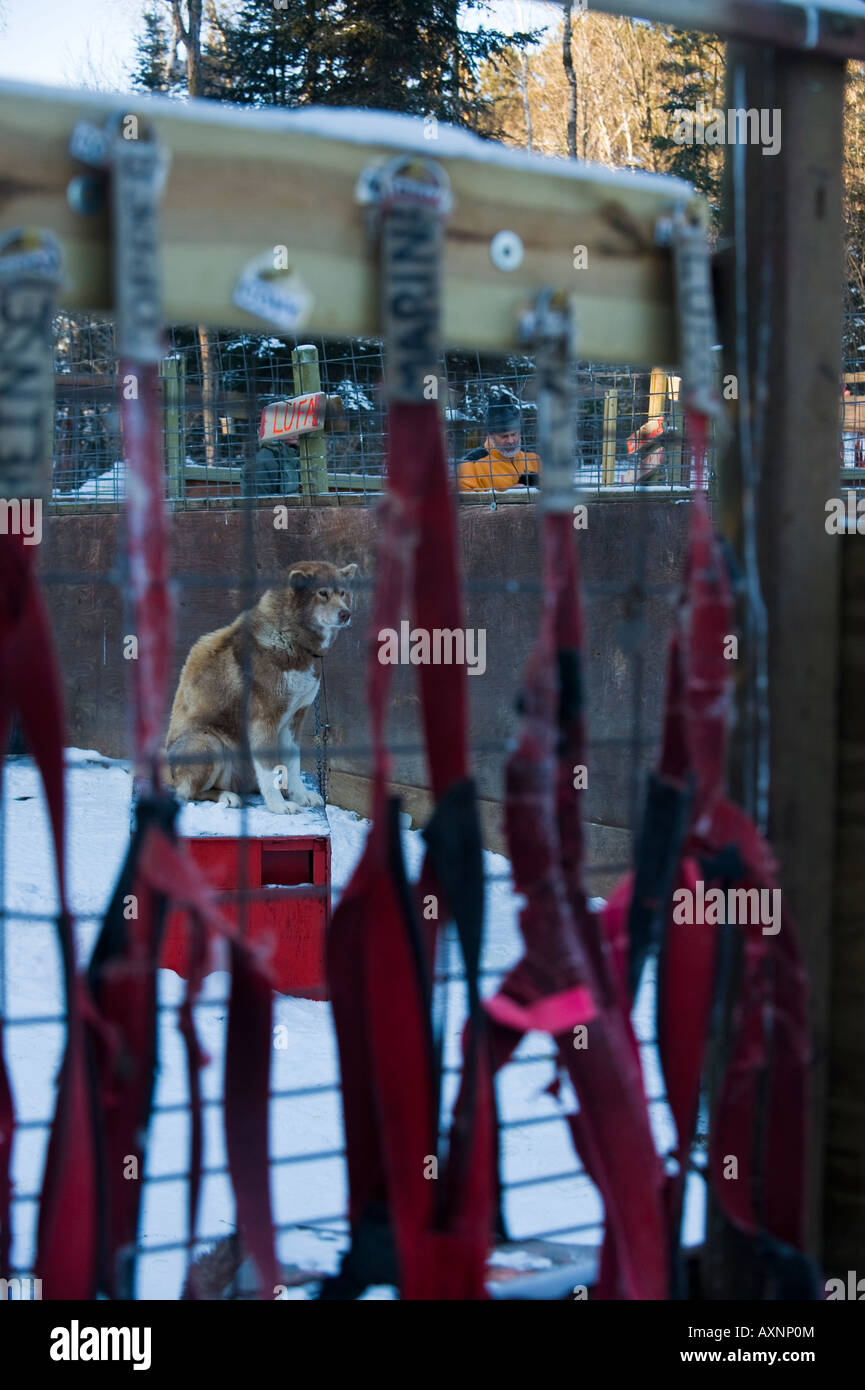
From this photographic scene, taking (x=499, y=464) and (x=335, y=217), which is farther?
(x=499, y=464)

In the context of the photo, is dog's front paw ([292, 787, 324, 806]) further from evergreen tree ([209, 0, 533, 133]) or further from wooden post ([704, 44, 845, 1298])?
evergreen tree ([209, 0, 533, 133])

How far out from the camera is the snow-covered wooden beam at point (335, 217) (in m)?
0.79

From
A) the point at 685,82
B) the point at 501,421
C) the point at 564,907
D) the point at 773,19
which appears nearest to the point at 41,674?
the point at 564,907

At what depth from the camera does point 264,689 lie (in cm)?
584

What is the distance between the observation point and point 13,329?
757 millimetres

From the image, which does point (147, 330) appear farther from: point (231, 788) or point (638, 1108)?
point (231, 788)

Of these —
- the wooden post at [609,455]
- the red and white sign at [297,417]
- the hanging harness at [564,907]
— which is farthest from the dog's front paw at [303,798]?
the hanging harness at [564,907]

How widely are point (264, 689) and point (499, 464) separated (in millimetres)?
1613

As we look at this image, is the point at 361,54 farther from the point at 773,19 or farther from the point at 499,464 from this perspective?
the point at 773,19

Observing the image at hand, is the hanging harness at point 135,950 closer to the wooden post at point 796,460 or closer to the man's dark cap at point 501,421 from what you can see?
the wooden post at point 796,460

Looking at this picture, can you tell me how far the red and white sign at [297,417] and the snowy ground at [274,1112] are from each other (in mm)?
3033

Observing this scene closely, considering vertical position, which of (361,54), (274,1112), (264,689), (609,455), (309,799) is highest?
(361,54)
